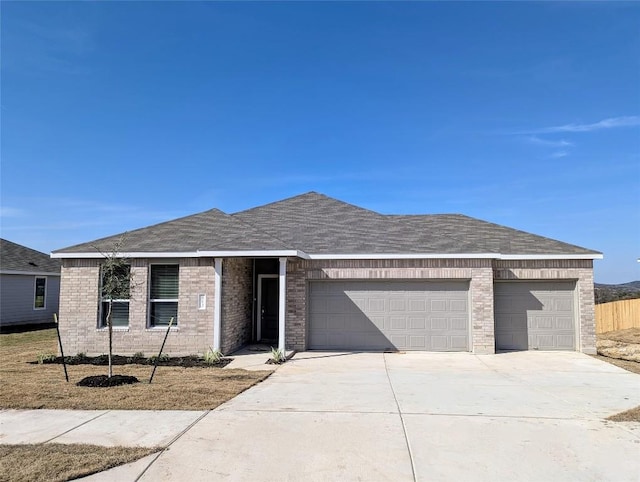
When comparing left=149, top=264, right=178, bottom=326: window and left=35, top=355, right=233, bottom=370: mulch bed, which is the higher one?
left=149, top=264, right=178, bottom=326: window

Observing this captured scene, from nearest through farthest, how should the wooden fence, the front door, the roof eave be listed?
1. the roof eave
2. the front door
3. the wooden fence

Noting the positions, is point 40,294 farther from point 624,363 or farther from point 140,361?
point 624,363

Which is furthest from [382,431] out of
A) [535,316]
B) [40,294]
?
[40,294]

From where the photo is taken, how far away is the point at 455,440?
5.40m

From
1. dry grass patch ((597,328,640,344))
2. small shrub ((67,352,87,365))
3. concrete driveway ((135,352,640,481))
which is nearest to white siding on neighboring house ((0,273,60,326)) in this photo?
small shrub ((67,352,87,365))

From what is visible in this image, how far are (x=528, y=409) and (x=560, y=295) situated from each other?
27.5ft

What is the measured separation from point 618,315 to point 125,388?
2415 cm

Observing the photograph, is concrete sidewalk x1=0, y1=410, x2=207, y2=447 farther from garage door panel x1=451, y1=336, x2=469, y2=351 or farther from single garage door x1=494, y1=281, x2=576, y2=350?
single garage door x1=494, y1=281, x2=576, y2=350

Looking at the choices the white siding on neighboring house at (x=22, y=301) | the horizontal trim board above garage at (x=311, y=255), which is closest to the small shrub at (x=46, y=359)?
the horizontal trim board above garage at (x=311, y=255)

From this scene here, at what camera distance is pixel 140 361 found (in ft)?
38.8

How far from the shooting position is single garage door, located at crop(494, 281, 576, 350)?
550 inches

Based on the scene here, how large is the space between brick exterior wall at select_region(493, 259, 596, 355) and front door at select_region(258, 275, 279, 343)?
7486 millimetres

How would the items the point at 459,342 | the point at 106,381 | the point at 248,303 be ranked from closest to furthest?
the point at 106,381 < the point at 459,342 < the point at 248,303

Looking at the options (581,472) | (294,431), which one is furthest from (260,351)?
(581,472)
